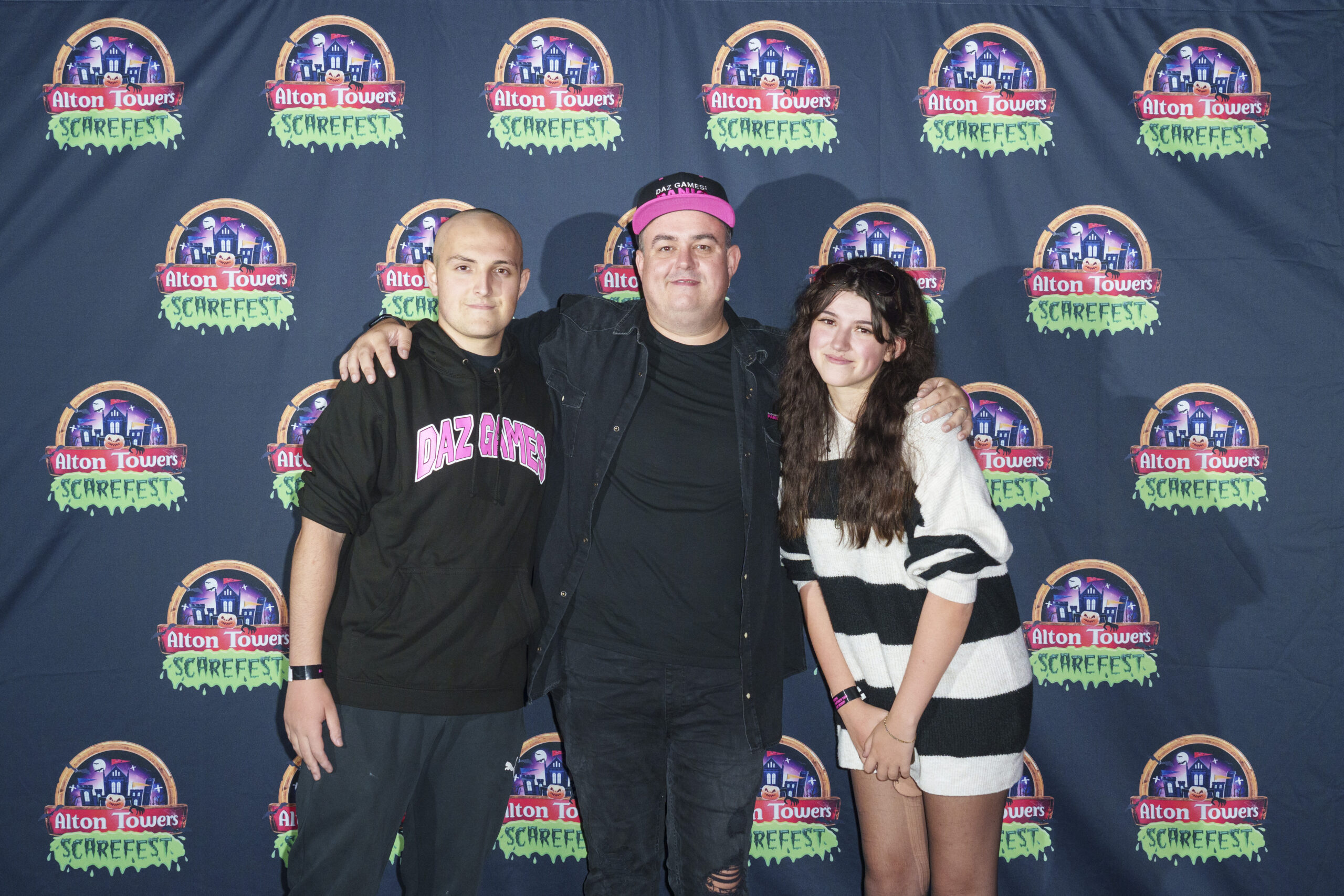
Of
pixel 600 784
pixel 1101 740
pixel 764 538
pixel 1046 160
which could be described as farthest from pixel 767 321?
pixel 1101 740

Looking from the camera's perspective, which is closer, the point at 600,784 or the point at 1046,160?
the point at 600,784

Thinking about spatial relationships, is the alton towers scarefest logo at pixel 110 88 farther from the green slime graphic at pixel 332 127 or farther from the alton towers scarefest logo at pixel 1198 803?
the alton towers scarefest logo at pixel 1198 803

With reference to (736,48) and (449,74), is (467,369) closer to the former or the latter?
(449,74)

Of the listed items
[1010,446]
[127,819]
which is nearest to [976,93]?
[1010,446]

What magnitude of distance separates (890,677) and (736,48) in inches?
75.5

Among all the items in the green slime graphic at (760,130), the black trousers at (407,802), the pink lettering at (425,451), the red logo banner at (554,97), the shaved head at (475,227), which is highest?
the red logo banner at (554,97)

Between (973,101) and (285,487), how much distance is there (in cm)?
247

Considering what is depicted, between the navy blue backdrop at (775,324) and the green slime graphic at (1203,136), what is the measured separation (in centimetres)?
3

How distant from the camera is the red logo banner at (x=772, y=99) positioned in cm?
255

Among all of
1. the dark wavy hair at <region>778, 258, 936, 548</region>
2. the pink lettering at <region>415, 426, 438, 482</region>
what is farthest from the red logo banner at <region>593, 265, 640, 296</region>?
the pink lettering at <region>415, 426, 438, 482</region>

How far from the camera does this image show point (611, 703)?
1.94 metres

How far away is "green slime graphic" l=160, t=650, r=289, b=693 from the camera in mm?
2531

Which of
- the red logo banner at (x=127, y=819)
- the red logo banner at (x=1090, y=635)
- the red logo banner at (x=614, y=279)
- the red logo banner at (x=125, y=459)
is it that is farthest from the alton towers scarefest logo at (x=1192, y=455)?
the red logo banner at (x=127, y=819)

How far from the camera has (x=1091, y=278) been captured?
259cm
